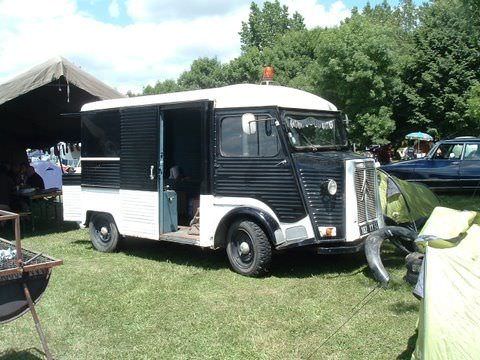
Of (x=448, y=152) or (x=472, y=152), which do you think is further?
(x=448, y=152)

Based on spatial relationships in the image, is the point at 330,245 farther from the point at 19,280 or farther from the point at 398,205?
the point at 19,280

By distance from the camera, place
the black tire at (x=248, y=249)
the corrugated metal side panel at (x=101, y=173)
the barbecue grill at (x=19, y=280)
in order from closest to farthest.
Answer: the barbecue grill at (x=19, y=280)
the black tire at (x=248, y=249)
the corrugated metal side panel at (x=101, y=173)

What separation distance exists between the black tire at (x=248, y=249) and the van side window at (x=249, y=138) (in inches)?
36.6

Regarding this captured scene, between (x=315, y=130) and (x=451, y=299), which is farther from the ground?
(x=315, y=130)

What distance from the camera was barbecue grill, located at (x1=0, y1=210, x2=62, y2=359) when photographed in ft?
12.7

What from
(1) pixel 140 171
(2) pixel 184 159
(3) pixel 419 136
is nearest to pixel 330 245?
(1) pixel 140 171

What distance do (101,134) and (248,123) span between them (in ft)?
10.0

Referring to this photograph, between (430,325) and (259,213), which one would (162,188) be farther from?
(430,325)

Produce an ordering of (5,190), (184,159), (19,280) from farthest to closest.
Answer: (5,190) < (184,159) < (19,280)

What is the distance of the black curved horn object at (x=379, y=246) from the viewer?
6.33m

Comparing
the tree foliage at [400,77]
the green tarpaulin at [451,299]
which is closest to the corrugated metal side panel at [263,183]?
the green tarpaulin at [451,299]

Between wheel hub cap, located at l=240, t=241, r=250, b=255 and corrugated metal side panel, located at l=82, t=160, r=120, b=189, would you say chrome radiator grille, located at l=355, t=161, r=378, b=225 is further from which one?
corrugated metal side panel, located at l=82, t=160, r=120, b=189

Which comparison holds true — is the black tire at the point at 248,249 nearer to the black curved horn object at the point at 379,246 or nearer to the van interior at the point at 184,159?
the black curved horn object at the point at 379,246

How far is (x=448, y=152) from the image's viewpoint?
47.6ft
